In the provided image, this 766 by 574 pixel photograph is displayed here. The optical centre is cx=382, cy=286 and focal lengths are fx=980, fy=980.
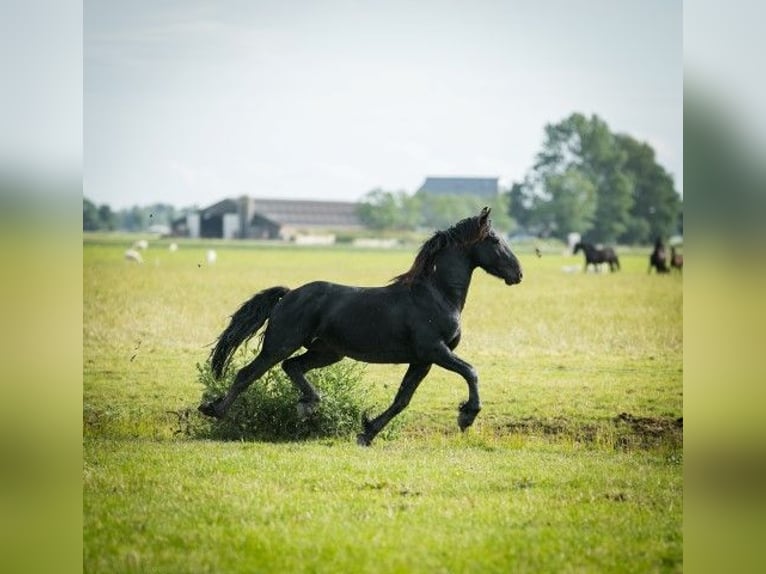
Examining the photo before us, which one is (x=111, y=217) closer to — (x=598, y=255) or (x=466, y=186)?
(x=598, y=255)

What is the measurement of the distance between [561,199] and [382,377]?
36.5 metres

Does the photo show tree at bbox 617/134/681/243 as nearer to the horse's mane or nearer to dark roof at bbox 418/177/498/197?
dark roof at bbox 418/177/498/197

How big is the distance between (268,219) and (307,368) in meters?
45.8

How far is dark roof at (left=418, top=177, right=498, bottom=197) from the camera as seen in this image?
56.9m

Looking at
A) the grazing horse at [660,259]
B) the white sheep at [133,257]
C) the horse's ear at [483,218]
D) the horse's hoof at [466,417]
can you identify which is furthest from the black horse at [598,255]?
the horse's hoof at [466,417]

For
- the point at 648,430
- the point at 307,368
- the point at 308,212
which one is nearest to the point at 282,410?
the point at 307,368

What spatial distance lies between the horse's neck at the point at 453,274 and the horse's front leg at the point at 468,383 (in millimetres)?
470

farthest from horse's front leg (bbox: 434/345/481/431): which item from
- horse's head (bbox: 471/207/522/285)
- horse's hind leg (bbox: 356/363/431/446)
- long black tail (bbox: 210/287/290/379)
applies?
long black tail (bbox: 210/287/290/379)

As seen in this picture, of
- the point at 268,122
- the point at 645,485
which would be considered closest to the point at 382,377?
the point at 645,485

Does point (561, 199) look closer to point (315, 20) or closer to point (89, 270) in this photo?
point (89, 270)

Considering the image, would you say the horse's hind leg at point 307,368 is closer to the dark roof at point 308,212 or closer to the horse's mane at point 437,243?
the horse's mane at point 437,243

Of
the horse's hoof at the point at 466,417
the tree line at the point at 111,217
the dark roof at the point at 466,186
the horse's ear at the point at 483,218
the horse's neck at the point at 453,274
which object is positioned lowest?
the horse's hoof at the point at 466,417

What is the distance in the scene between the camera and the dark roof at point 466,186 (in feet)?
187
